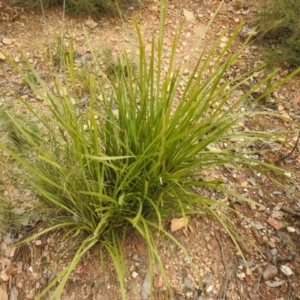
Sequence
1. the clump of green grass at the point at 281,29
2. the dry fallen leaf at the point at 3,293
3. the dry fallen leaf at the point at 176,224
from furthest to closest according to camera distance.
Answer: the clump of green grass at the point at 281,29
the dry fallen leaf at the point at 176,224
the dry fallen leaf at the point at 3,293

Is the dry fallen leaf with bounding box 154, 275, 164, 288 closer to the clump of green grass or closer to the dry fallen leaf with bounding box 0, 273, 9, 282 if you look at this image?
the dry fallen leaf with bounding box 0, 273, 9, 282

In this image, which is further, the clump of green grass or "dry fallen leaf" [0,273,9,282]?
the clump of green grass

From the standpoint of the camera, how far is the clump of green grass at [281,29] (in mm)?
1902

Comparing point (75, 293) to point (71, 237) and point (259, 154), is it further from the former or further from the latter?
point (259, 154)

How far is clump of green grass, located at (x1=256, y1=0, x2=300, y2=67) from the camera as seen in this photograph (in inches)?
74.9

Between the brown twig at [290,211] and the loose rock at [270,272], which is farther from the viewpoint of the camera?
the brown twig at [290,211]

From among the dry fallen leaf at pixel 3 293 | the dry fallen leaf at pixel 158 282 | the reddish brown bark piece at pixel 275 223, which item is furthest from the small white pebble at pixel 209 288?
the dry fallen leaf at pixel 3 293

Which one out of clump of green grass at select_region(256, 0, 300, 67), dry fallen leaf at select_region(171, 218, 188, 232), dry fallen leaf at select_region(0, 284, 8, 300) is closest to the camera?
dry fallen leaf at select_region(0, 284, 8, 300)

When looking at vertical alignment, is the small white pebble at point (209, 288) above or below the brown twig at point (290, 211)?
below

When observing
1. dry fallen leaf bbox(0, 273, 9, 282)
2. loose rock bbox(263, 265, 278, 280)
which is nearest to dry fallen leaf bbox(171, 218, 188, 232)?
loose rock bbox(263, 265, 278, 280)

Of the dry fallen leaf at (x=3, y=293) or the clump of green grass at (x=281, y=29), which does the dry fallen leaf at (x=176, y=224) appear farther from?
the clump of green grass at (x=281, y=29)

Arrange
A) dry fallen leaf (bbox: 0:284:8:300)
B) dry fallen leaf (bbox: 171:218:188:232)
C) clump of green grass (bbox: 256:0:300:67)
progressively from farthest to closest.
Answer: clump of green grass (bbox: 256:0:300:67) < dry fallen leaf (bbox: 171:218:188:232) < dry fallen leaf (bbox: 0:284:8:300)

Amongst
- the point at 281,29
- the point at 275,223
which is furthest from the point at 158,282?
the point at 281,29

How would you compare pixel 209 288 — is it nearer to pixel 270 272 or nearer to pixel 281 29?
pixel 270 272
